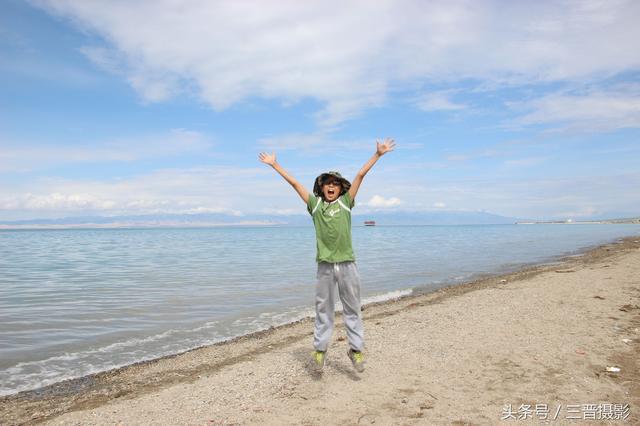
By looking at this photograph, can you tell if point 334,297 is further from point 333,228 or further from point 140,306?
point 140,306

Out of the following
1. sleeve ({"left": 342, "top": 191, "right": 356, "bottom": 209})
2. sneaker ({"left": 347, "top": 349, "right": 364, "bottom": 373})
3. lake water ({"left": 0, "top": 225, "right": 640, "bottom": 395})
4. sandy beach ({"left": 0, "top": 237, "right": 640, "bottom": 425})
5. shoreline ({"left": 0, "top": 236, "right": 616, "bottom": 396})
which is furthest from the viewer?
lake water ({"left": 0, "top": 225, "right": 640, "bottom": 395})

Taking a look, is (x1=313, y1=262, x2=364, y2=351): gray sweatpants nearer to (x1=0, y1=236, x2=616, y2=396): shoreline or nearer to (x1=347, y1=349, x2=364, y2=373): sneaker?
(x1=347, y1=349, x2=364, y2=373): sneaker

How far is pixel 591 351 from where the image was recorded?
7215mm

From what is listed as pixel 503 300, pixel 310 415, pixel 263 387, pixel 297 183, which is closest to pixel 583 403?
pixel 310 415

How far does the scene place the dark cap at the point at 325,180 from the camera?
603 cm

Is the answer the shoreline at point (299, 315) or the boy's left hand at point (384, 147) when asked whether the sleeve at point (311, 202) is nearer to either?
the boy's left hand at point (384, 147)

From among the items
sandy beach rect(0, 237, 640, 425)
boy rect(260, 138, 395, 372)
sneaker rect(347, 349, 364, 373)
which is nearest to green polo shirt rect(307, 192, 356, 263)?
boy rect(260, 138, 395, 372)

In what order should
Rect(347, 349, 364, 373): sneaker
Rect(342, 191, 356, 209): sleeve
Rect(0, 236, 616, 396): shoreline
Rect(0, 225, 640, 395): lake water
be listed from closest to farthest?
1. Rect(342, 191, 356, 209): sleeve
2. Rect(347, 349, 364, 373): sneaker
3. Rect(0, 236, 616, 396): shoreline
4. Rect(0, 225, 640, 395): lake water

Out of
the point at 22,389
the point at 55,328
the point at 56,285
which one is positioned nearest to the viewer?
the point at 22,389

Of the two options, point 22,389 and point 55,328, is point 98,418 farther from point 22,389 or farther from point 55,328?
point 55,328

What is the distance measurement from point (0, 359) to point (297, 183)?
8.18 m

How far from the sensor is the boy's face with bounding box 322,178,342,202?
611cm

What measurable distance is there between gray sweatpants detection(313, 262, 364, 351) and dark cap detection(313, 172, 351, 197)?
101 centimetres

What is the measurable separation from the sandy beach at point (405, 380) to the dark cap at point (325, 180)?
269 centimetres
